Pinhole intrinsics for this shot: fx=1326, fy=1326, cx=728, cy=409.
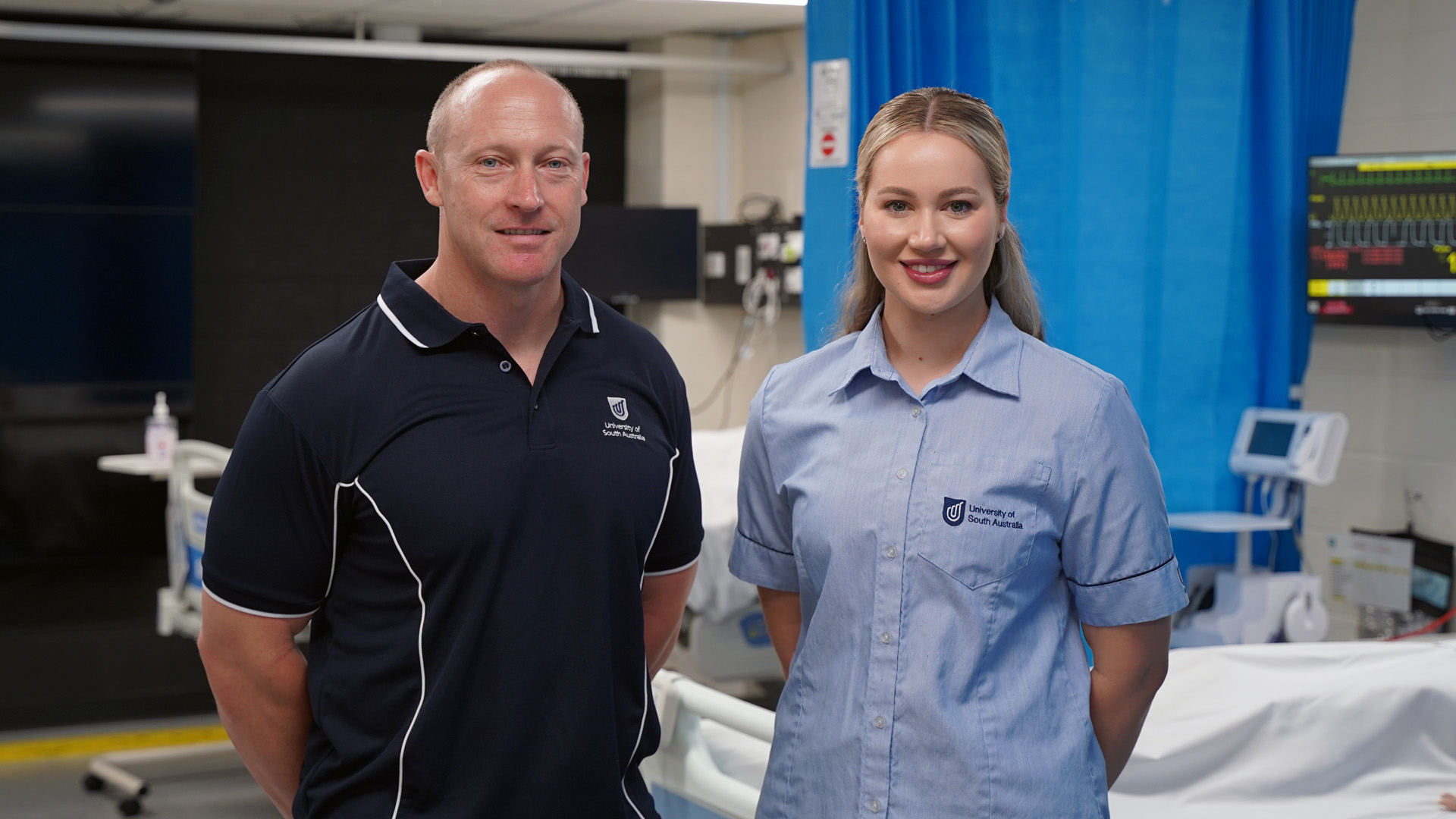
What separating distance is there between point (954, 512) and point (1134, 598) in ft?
0.71

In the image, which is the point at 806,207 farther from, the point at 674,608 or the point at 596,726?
the point at 596,726

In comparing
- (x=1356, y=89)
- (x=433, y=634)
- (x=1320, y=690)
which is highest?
(x=1356, y=89)

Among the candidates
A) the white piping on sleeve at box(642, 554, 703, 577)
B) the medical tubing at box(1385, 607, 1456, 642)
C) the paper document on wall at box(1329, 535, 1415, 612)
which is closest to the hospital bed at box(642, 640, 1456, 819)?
the white piping on sleeve at box(642, 554, 703, 577)

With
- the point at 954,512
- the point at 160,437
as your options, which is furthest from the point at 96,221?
the point at 954,512

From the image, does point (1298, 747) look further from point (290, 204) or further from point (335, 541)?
point (290, 204)

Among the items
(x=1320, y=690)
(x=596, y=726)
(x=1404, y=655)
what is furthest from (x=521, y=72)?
(x=1404, y=655)

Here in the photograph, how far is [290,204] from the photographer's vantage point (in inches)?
238

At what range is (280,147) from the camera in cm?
600

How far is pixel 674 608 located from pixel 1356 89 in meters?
3.32

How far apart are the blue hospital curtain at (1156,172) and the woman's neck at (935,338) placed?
1521 mm

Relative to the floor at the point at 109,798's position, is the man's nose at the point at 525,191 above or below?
above

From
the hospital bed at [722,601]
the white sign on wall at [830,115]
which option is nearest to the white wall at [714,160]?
the hospital bed at [722,601]

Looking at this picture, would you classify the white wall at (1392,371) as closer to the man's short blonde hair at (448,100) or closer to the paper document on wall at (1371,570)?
the paper document on wall at (1371,570)

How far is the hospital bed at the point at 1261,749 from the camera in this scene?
235cm
